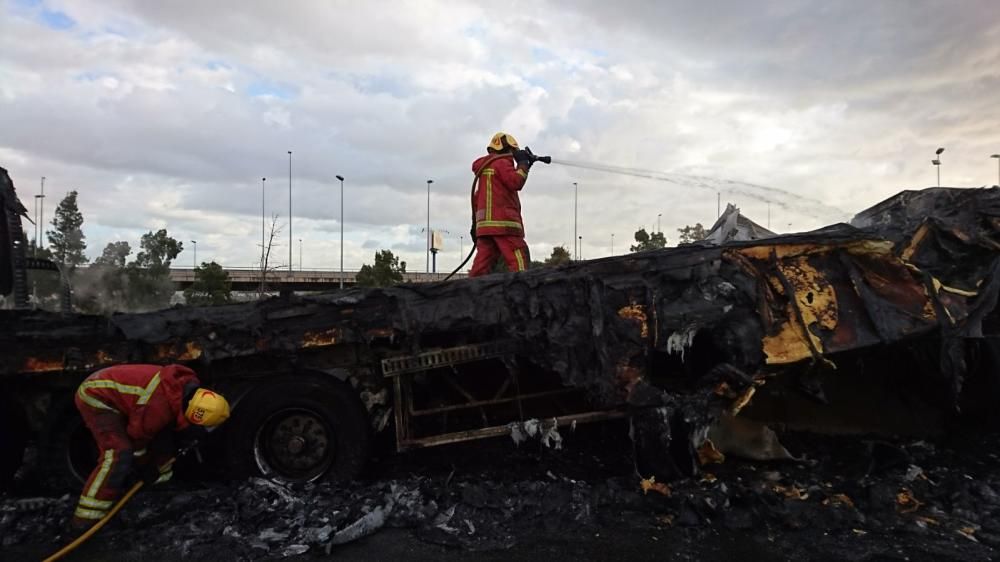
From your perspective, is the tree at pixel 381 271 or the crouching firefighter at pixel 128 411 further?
the tree at pixel 381 271

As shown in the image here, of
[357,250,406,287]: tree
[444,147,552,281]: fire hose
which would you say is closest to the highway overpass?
[357,250,406,287]: tree

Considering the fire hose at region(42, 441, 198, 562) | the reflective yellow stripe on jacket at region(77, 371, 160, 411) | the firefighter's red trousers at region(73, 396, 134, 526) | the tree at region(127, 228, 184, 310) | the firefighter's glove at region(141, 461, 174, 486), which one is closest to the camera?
the fire hose at region(42, 441, 198, 562)

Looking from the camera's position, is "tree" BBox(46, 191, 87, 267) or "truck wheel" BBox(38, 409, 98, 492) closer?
"truck wheel" BBox(38, 409, 98, 492)

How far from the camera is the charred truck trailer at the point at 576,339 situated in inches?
167

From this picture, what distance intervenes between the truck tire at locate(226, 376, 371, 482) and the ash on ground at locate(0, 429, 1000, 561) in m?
0.16

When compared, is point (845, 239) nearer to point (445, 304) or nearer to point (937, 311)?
point (937, 311)

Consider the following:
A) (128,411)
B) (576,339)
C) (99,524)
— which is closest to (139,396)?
(128,411)

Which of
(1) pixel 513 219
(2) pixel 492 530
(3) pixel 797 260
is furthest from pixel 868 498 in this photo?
(1) pixel 513 219

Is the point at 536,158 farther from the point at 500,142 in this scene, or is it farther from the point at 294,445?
the point at 294,445

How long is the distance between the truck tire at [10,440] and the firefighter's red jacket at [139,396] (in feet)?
3.54

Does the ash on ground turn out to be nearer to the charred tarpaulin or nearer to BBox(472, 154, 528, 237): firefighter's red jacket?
the charred tarpaulin

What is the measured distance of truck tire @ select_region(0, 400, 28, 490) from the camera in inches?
184

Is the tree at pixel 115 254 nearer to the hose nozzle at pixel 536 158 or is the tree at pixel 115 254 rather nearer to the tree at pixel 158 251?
the tree at pixel 158 251

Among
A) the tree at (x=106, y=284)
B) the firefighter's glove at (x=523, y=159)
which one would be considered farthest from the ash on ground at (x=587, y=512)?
the firefighter's glove at (x=523, y=159)
